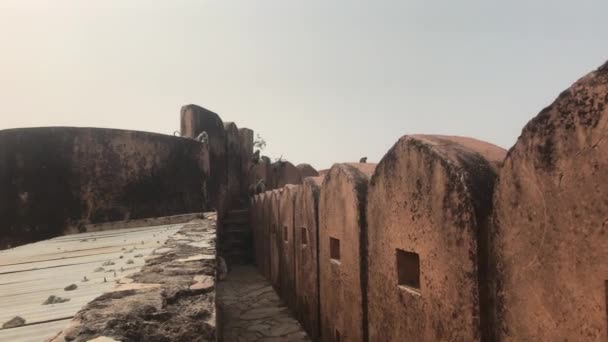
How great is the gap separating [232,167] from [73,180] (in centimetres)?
872

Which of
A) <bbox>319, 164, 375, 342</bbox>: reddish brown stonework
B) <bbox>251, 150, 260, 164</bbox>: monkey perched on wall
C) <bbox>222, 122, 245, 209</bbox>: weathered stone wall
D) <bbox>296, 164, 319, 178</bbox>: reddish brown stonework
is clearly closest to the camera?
<bbox>319, 164, 375, 342</bbox>: reddish brown stonework

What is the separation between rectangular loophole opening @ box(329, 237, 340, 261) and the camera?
4.60 metres

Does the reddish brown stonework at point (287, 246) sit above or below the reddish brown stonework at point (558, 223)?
below

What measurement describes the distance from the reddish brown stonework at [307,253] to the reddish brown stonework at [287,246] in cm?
33

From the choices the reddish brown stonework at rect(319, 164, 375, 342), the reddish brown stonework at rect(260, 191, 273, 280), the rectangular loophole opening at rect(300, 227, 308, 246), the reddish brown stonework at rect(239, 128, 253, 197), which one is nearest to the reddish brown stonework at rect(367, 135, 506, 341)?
the reddish brown stonework at rect(319, 164, 375, 342)

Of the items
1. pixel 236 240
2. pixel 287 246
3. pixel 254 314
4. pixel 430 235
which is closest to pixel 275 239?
pixel 287 246

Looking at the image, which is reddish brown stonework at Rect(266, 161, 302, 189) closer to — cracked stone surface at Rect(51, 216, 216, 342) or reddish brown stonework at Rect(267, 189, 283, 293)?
A: reddish brown stonework at Rect(267, 189, 283, 293)

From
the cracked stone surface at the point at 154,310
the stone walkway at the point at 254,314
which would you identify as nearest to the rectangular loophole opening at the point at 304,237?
the stone walkway at the point at 254,314

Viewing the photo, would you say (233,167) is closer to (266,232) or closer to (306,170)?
(306,170)

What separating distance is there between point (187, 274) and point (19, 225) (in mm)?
6626

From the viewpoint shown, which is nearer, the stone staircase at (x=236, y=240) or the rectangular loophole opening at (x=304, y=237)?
the rectangular loophole opening at (x=304, y=237)

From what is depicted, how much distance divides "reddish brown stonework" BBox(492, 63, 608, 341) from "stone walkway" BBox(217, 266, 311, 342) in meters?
4.58

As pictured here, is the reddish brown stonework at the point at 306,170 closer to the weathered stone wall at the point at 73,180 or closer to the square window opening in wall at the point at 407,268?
the weathered stone wall at the point at 73,180

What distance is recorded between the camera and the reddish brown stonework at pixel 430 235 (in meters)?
2.17
